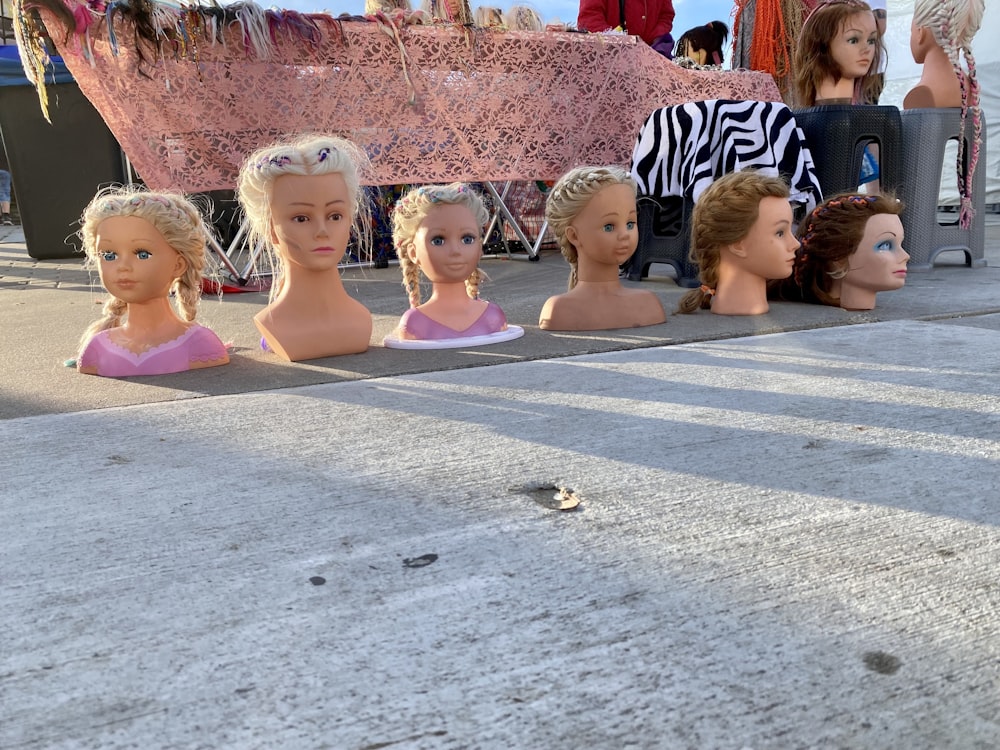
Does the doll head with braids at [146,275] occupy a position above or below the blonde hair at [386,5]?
below

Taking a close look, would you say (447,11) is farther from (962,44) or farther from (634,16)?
(962,44)

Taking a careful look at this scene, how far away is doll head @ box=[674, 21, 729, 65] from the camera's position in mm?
6355

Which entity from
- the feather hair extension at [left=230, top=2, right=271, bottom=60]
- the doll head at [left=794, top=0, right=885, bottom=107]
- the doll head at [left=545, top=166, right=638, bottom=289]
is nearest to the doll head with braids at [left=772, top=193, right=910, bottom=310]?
the doll head at [left=545, top=166, right=638, bottom=289]

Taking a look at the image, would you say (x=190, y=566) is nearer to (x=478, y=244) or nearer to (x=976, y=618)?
(x=976, y=618)

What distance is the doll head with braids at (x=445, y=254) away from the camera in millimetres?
2943

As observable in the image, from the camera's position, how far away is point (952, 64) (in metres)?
4.48

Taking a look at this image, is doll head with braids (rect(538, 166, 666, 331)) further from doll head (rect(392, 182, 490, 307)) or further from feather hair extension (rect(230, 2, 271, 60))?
feather hair extension (rect(230, 2, 271, 60))

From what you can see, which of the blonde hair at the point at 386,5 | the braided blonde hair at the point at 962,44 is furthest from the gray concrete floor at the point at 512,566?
the blonde hair at the point at 386,5

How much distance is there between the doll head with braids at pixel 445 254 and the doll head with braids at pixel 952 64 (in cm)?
282

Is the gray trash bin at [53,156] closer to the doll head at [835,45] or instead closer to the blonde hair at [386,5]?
the blonde hair at [386,5]

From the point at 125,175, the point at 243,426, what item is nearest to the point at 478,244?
the point at 243,426

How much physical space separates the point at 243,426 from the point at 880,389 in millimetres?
1489

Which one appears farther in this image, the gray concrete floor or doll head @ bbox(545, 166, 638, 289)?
doll head @ bbox(545, 166, 638, 289)

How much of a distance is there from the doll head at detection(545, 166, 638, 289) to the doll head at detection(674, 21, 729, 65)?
3690mm
